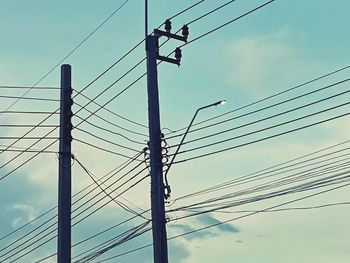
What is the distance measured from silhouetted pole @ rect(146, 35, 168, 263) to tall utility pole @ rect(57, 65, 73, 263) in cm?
392

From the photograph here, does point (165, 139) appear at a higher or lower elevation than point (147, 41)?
lower

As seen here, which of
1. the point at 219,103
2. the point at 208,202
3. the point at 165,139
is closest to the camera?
the point at 219,103

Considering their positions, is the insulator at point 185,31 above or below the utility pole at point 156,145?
above

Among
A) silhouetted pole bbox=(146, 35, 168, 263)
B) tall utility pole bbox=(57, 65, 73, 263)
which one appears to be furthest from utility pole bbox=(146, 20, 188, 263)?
tall utility pole bbox=(57, 65, 73, 263)

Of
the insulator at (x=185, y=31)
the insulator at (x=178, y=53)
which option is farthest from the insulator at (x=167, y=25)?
the insulator at (x=178, y=53)

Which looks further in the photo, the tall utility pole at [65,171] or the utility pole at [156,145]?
the tall utility pole at [65,171]

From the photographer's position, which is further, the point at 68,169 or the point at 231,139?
the point at 68,169

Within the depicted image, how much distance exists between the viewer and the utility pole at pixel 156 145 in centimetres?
2127

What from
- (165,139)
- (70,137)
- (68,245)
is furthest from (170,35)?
(68,245)

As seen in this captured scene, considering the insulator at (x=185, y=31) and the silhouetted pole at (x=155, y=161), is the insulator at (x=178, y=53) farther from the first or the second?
the silhouetted pole at (x=155, y=161)

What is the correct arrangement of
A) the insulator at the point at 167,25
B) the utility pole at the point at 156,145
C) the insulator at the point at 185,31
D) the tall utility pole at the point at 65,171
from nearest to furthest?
the utility pole at the point at 156,145, the insulator at the point at 167,25, the insulator at the point at 185,31, the tall utility pole at the point at 65,171

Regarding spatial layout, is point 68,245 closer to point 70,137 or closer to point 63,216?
point 63,216

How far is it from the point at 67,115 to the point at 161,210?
21.1ft

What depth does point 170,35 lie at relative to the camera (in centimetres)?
2389
